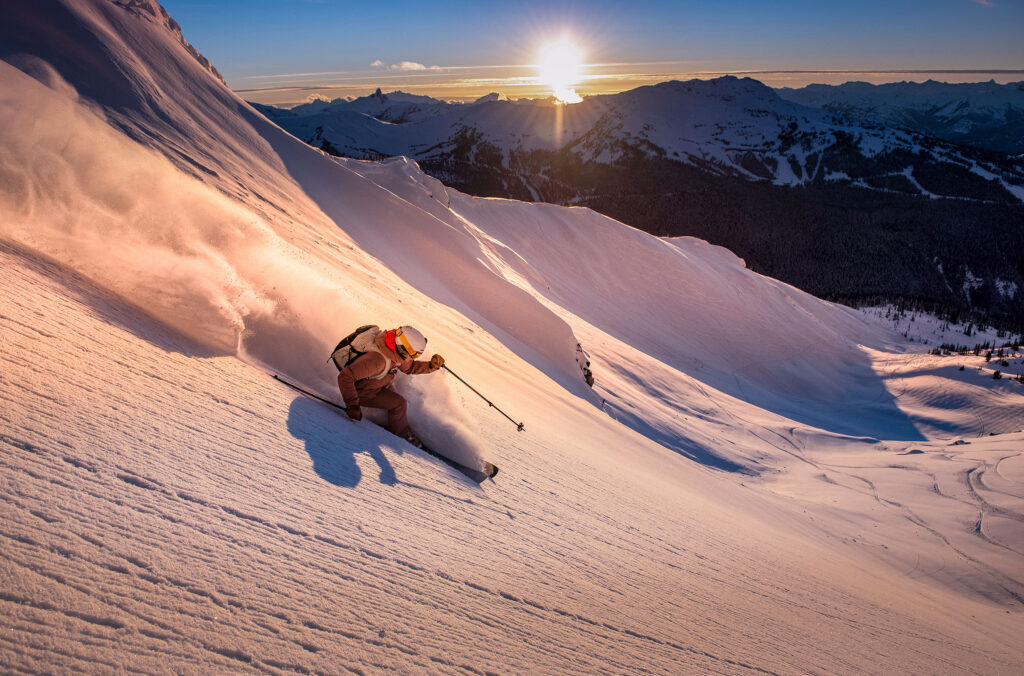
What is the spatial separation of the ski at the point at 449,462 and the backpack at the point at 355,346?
0.33 m

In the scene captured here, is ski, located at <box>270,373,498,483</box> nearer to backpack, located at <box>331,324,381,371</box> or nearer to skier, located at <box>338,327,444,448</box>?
skier, located at <box>338,327,444,448</box>

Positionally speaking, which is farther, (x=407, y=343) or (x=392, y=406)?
(x=392, y=406)

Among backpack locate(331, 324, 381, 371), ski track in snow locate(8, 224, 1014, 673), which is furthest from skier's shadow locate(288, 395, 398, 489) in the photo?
backpack locate(331, 324, 381, 371)

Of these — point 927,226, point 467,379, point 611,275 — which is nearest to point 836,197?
point 927,226

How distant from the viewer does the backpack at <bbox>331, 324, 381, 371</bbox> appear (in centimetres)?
410

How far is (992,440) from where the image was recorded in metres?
14.9

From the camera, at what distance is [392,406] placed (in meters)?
4.29

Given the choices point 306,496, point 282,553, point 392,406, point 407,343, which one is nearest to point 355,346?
point 407,343

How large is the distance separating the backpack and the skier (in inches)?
1.5

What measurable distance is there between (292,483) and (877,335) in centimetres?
4144

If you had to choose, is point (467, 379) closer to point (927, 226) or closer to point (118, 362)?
point (118, 362)

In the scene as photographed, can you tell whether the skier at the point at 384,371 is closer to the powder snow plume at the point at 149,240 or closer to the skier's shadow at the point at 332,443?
the skier's shadow at the point at 332,443

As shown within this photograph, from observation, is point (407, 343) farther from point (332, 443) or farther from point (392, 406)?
point (332, 443)

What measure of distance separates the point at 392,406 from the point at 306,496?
55.1 inches
